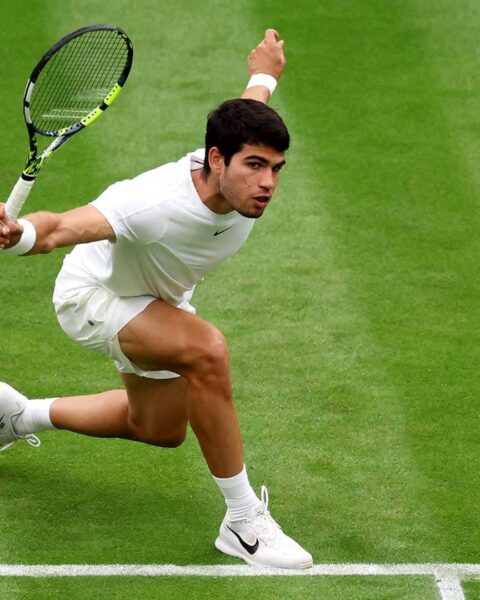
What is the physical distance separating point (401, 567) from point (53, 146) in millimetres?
2371

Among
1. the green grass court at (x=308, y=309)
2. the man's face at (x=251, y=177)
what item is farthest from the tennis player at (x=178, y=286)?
the green grass court at (x=308, y=309)

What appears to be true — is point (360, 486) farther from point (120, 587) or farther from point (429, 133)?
point (429, 133)

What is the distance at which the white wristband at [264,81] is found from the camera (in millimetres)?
6973

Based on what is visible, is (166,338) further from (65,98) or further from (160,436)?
(65,98)

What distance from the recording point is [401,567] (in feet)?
20.7

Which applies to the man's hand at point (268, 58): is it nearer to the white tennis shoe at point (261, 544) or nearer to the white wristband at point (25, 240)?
the white wristband at point (25, 240)

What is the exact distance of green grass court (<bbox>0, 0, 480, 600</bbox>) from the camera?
6.57m

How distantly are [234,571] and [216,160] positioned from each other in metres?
1.77

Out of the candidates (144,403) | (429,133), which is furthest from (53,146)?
(429,133)

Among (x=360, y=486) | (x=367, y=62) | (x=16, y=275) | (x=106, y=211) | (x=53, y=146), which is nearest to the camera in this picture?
(x=106, y=211)

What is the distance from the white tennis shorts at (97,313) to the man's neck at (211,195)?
558 millimetres

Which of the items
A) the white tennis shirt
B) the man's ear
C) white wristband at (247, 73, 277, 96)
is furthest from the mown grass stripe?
white wristband at (247, 73, 277, 96)

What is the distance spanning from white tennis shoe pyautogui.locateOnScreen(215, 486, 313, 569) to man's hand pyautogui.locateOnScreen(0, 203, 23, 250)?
1733 mm

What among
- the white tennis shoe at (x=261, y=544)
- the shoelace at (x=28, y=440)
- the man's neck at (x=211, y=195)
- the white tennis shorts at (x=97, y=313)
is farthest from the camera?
the shoelace at (x=28, y=440)
